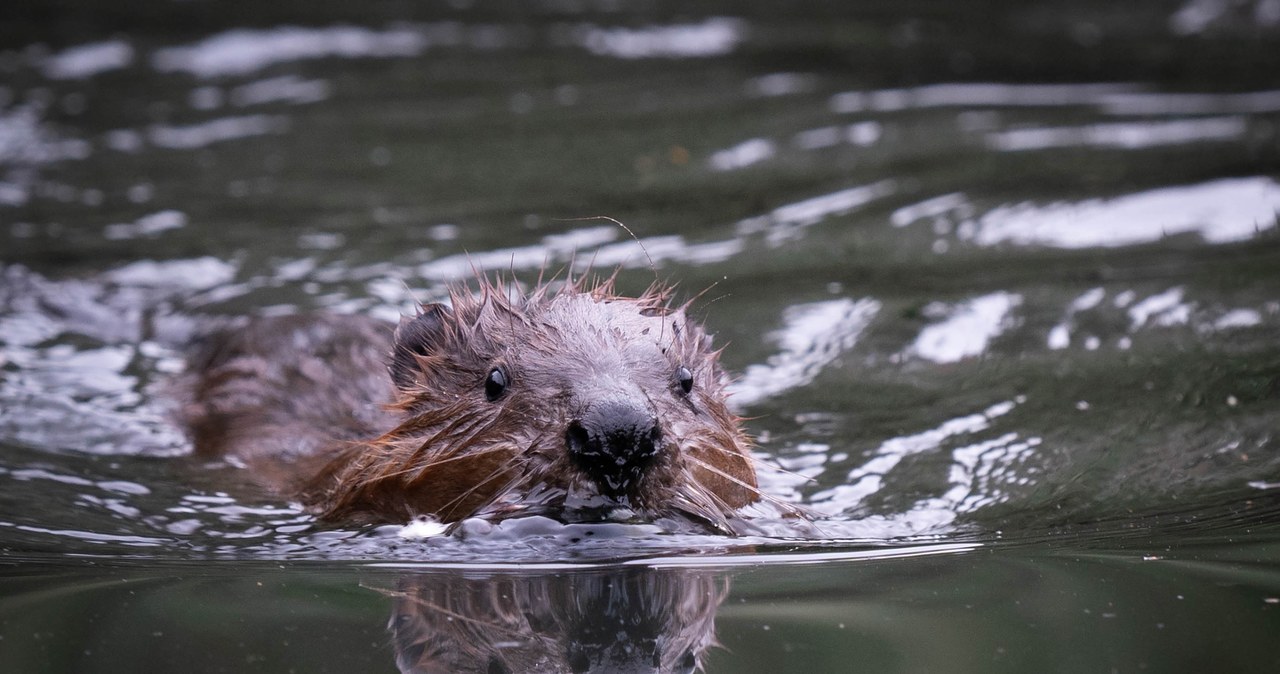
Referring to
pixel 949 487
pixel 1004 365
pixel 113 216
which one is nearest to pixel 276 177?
pixel 113 216

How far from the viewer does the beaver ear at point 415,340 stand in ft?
14.0

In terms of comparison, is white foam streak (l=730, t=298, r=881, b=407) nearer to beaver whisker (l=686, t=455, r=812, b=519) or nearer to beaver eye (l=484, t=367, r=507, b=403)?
beaver whisker (l=686, t=455, r=812, b=519)

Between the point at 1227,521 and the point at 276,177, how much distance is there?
5457 mm

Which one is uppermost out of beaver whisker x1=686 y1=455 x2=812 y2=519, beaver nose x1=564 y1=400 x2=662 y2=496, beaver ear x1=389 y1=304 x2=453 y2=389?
beaver ear x1=389 y1=304 x2=453 y2=389

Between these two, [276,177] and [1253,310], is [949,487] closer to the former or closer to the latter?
[1253,310]

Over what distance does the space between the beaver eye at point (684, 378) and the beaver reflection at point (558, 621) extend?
2.25ft

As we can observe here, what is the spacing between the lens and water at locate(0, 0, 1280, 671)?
3.09m

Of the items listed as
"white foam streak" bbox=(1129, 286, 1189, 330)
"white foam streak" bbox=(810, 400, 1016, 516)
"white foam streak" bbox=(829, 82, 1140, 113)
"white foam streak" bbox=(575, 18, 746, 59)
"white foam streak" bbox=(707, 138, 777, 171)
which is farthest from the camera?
"white foam streak" bbox=(575, 18, 746, 59)

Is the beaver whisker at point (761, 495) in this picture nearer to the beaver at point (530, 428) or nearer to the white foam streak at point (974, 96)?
the beaver at point (530, 428)

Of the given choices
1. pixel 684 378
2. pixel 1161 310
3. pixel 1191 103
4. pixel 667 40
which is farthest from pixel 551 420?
pixel 667 40

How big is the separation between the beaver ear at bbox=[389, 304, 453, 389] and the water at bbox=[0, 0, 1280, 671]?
50cm

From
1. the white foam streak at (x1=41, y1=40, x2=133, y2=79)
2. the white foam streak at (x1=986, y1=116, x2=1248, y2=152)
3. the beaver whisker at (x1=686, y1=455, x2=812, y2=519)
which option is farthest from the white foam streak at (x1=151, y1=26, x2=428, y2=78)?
the beaver whisker at (x1=686, y1=455, x2=812, y2=519)

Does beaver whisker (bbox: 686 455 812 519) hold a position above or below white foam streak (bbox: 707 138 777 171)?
below

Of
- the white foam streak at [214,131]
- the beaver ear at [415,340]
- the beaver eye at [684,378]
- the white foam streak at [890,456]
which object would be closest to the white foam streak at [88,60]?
the white foam streak at [214,131]
